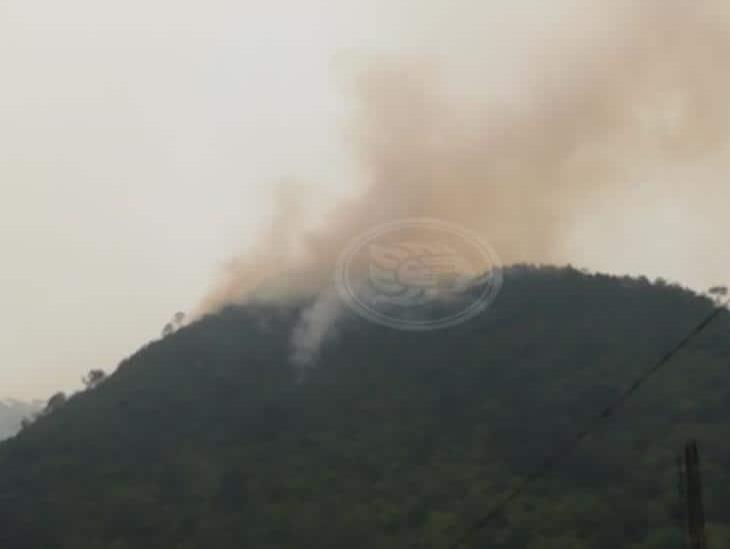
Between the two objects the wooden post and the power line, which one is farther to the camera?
the power line

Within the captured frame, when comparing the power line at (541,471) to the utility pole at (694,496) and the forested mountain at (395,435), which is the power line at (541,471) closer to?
the forested mountain at (395,435)

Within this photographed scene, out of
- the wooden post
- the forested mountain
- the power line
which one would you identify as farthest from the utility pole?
the power line

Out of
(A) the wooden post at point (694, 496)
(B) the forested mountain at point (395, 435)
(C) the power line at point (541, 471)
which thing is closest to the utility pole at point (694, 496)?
(A) the wooden post at point (694, 496)

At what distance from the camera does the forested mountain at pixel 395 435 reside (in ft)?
241

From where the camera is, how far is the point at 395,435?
92.1m

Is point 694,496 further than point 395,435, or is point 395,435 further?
point 395,435

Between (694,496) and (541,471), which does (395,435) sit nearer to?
(541,471)

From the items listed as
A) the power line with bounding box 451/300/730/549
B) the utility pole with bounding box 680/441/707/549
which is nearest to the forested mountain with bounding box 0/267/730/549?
the power line with bounding box 451/300/730/549

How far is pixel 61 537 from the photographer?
75.9 m

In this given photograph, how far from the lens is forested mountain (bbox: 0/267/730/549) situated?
7338 cm

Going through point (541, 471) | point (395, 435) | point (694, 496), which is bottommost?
point (694, 496)

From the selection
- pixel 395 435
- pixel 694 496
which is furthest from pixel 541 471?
pixel 694 496

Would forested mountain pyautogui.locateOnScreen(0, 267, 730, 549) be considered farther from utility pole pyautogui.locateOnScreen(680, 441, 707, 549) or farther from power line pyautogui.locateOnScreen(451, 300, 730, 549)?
utility pole pyautogui.locateOnScreen(680, 441, 707, 549)

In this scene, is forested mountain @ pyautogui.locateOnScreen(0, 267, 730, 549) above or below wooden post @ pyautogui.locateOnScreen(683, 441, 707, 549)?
above
